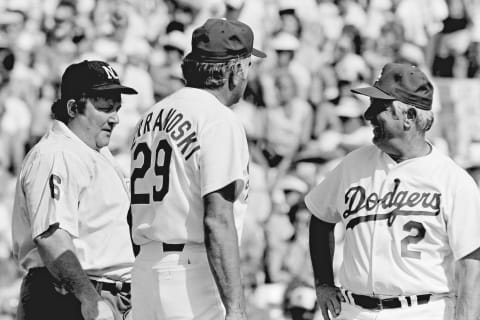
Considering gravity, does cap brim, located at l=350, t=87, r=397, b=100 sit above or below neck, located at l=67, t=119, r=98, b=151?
above

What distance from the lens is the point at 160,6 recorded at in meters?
13.9

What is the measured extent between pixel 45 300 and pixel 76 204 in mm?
497

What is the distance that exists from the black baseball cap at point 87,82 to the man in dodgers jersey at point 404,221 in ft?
4.21

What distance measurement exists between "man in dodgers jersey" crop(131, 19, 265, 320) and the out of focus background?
15.0 ft

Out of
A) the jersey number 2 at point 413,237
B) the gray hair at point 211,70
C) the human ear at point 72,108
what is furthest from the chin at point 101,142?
the jersey number 2 at point 413,237

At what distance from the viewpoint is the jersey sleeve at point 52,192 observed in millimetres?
5141

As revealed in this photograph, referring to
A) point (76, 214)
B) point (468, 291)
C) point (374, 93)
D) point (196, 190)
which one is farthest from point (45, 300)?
point (468, 291)

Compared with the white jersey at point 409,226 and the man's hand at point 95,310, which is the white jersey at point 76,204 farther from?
the white jersey at point 409,226

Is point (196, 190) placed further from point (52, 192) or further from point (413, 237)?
point (413, 237)

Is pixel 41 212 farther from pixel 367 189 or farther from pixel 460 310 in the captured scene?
pixel 460 310

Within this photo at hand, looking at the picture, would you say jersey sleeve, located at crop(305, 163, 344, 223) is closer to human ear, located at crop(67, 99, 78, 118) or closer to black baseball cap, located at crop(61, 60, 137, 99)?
black baseball cap, located at crop(61, 60, 137, 99)

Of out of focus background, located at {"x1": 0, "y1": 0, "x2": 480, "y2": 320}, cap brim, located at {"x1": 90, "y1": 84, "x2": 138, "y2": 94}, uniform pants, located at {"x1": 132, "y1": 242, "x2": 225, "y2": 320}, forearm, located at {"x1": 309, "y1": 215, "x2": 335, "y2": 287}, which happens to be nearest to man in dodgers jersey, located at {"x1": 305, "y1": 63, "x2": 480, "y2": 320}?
forearm, located at {"x1": 309, "y1": 215, "x2": 335, "y2": 287}

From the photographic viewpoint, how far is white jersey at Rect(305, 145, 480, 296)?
17.8ft

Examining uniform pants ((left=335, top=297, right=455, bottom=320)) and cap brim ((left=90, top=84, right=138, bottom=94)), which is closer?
uniform pants ((left=335, top=297, right=455, bottom=320))
